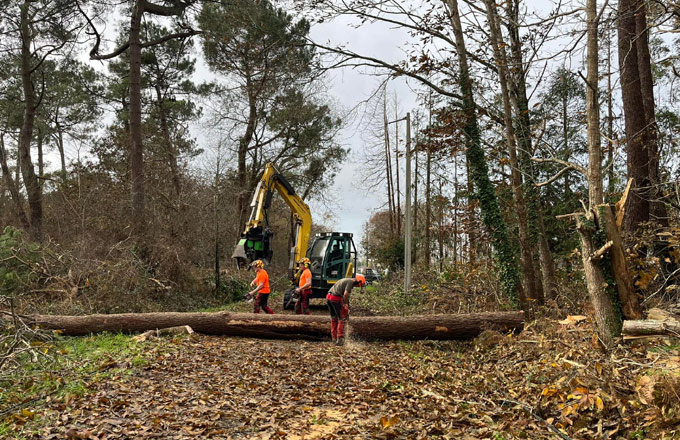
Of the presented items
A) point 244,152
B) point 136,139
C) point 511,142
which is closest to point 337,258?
point 511,142

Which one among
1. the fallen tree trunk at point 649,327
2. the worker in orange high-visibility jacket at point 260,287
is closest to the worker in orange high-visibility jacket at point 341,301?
the worker in orange high-visibility jacket at point 260,287

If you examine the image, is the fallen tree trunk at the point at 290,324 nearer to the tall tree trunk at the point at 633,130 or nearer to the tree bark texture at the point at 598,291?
the tree bark texture at the point at 598,291

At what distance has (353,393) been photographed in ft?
22.4

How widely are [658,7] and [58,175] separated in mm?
31330

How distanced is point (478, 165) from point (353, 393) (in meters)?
7.66

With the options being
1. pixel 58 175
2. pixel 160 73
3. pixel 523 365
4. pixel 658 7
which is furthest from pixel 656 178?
pixel 58 175

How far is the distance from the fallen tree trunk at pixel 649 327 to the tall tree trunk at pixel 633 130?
15.3 ft

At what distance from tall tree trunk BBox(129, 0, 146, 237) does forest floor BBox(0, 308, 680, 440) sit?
7798 millimetres

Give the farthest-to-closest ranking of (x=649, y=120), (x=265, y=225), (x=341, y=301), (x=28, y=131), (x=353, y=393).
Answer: (x=28, y=131) → (x=265, y=225) → (x=649, y=120) → (x=341, y=301) → (x=353, y=393)

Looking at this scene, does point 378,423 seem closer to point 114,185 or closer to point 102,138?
point 114,185

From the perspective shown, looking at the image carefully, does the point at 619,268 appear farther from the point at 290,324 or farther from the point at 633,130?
the point at 290,324

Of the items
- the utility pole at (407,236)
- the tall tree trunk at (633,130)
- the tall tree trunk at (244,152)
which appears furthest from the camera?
the tall tree trunk at (244,152)

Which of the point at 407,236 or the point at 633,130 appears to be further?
the point at 407,236

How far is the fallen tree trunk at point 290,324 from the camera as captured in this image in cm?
1005
